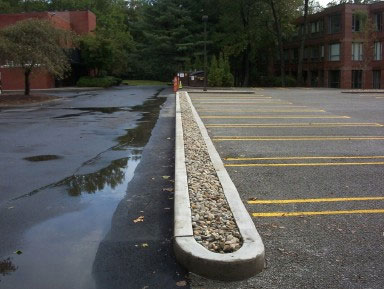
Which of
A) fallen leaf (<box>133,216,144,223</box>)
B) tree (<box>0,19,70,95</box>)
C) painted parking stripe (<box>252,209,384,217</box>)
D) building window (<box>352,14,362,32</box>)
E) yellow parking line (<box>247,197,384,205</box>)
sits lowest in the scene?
fallen leaf (<box>133,216,144,223</box>)

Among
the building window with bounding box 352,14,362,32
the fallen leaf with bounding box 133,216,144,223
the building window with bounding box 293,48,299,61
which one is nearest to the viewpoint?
the fallen leaf with bounding box 133,216,144,223

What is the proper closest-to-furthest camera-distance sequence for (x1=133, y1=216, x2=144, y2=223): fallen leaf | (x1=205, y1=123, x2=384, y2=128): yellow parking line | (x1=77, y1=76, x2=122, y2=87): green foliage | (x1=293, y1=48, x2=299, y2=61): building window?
Answer: (x1=133, y1=216, x2=144, y2=223): fallen leaf, (x1=205, y1=123, x2=384, y2=128): yellow parking line, (x1=77, y1=76, x2=122, y2=87): green foliage, (x1=293, y1=48, x2=299, y2=61): building window

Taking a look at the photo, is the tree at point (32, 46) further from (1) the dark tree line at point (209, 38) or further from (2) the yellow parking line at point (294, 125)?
(1) the dark tree line at point (209, 38)

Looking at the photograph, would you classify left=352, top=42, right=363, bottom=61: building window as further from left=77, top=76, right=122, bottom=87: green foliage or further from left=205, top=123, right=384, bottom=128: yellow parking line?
left=205, top=123, right=384, bottom=128: yellow parking line

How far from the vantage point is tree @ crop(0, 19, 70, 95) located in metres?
26.7

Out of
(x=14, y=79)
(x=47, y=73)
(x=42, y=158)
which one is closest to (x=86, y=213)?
(x=42, y=158)

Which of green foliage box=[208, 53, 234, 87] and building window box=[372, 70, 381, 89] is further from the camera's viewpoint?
building window box=[372, 70, 381, 89]

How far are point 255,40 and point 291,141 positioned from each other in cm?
4212

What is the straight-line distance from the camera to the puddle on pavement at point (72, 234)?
4195mm

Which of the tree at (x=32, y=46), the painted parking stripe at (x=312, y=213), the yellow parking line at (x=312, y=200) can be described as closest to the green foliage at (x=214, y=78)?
the tree at (x=32, y=46)

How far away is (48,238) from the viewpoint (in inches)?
203

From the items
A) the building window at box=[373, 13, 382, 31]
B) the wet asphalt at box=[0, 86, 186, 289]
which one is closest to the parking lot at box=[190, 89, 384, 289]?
the wet asphalt at box=[0, 86, 186, 289]

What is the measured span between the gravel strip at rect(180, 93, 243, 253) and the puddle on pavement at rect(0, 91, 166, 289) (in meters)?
1.09

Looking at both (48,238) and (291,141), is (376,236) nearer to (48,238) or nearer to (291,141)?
(48,238)
